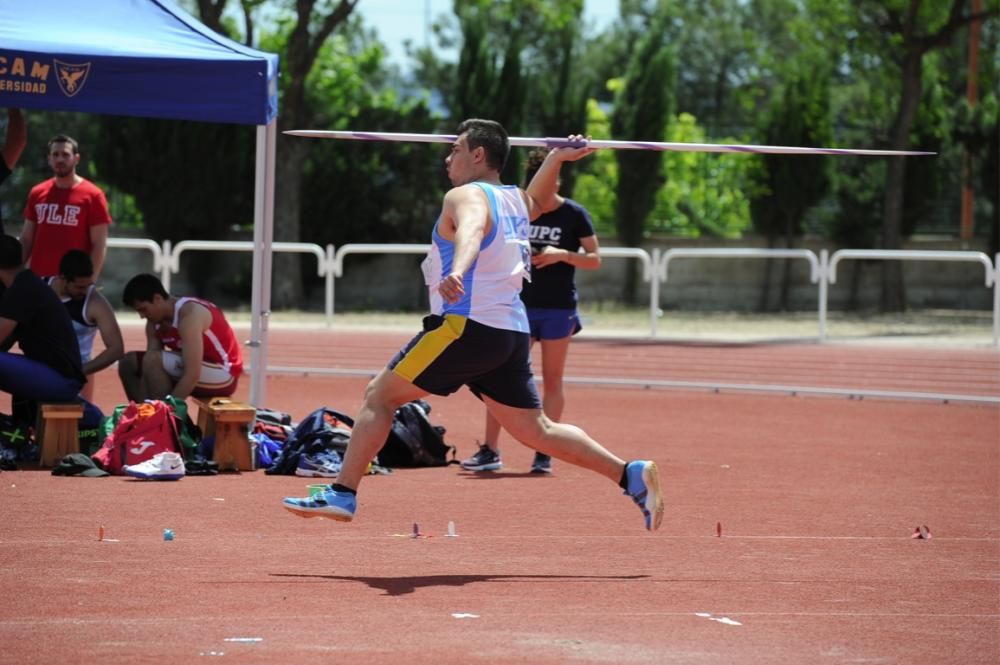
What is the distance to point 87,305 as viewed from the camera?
1023 cm

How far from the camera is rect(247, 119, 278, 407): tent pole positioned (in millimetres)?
10359

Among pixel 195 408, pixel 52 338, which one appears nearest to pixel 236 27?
pixel 195 408

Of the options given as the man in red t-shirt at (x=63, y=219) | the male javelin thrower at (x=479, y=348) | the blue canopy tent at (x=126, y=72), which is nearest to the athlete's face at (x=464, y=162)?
the male javelin thrower at (x=479, y=348)

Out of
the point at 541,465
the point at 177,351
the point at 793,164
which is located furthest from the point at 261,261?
the point at 793,164

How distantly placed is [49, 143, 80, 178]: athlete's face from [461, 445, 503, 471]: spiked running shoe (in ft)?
11.9

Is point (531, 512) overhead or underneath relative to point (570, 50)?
underneath

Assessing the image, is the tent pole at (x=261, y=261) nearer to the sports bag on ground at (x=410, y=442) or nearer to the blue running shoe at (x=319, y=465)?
the sports bag on ground at (x=410, y=442)

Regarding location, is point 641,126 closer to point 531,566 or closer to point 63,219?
point 63,219

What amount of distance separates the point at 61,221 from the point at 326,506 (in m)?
5.31

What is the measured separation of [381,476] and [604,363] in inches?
339

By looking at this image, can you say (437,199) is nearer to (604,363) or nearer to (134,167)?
(134,167)

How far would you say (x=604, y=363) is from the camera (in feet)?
58.2

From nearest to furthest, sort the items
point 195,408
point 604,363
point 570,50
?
1. point 195,408
2. point 604,363
3. point 570,50

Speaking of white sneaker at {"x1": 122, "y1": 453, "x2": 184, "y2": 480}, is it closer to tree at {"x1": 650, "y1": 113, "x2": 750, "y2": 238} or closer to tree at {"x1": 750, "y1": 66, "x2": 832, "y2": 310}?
tree at {"x1": 750, "y1": 66, "x2": 832, "y2": 310}
